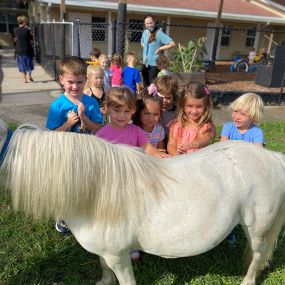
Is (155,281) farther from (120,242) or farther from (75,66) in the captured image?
(75,66)

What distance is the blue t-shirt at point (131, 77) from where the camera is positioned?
5.77 metres

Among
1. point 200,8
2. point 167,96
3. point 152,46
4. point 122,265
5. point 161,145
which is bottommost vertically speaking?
point 122,265

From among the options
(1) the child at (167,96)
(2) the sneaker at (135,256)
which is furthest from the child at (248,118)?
(2) the sneaker at (135,256)

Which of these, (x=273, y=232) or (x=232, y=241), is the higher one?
(x=273, y=232)

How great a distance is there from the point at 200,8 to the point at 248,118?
17240 millimetres

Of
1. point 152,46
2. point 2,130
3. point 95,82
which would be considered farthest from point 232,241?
point 152,46

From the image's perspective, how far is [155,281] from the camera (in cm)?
245

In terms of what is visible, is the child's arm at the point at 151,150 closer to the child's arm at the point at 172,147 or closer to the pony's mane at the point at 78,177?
the child's arm at the point at 172,147

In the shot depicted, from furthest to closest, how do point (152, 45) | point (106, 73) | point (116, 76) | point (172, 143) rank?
1. point (152, 45)
2. point (116, 76)
3. point (106, 73)
4. point (172, 143)

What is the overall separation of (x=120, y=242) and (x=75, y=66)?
1418mm

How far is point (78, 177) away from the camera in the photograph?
1.49 metres

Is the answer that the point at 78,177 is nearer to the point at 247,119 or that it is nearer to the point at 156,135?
the point at 156,135

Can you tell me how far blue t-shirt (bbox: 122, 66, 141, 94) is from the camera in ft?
18.9

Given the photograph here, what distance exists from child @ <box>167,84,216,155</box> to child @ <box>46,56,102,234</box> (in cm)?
74
